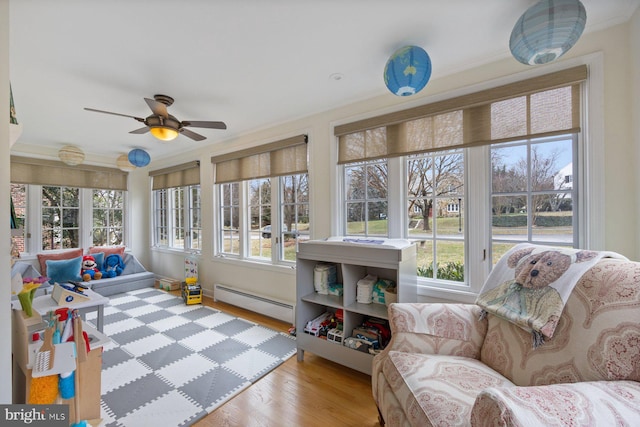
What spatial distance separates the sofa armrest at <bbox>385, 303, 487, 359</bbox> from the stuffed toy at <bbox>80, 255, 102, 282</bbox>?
4591 millimetres

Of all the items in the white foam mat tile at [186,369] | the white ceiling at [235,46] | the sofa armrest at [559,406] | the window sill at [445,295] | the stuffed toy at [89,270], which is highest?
the white ceiling at [235,46]

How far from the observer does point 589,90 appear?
1.53 meters

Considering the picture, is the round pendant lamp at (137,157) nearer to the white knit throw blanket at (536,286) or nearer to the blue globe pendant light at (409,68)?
the blue globe pendant light at (409,68)

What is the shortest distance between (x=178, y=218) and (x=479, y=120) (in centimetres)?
464

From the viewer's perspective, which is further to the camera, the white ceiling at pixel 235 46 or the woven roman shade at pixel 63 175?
the woven roman shade at pixel 63 175

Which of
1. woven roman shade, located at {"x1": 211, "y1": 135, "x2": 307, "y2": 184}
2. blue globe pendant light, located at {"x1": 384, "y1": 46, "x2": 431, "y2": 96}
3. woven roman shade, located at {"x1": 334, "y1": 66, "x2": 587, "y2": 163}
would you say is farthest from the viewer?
woven roman shade, located at {"x1": 211, "y1": 135, "x2": 307, "y2": 184}

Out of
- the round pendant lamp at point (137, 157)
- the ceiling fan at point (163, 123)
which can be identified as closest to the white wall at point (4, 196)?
the ceiling fan at point (163, 123)

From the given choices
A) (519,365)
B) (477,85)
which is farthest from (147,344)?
(477,85)

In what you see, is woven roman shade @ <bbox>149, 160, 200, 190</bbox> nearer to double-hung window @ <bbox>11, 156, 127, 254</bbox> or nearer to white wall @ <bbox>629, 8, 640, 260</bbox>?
double-hung window @ <bbox>11, 156, 127, 254</bbox>

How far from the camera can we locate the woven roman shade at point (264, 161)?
2.88 meters

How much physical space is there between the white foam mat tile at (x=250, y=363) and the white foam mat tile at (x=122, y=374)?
628 mm

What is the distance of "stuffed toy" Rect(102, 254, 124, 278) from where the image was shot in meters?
4.17

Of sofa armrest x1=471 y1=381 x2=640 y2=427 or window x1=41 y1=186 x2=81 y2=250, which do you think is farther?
window x1=41 y1=186 x2=81 y2=250

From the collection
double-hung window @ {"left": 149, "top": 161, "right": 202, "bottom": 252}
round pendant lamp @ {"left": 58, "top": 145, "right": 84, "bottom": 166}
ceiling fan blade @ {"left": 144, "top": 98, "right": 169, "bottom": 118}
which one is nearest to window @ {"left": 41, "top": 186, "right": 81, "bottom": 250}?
round pendant lamp @ {"left": 58, "top": 145, "right": 84, "bottom": 166}
